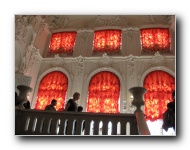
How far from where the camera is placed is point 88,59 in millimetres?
2883

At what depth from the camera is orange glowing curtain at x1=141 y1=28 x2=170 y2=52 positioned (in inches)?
114

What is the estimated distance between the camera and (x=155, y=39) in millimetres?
3023

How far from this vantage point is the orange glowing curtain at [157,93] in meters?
2.66

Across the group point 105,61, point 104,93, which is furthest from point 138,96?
point 105,61

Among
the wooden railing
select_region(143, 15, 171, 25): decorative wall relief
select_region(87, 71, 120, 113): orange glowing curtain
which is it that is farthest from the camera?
select_region(143, 15, 171, 25): decorative wall relief

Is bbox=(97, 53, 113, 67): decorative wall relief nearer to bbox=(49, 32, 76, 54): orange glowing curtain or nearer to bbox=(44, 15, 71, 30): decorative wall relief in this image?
bbox=(49, 32, 76, 54): orange glowing curtain

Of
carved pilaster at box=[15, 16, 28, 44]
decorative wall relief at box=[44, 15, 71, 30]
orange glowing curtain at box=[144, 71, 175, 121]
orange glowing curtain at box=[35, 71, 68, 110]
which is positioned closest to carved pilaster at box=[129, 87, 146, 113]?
orange glowing curtain at box=[144, 71, 175, 121]

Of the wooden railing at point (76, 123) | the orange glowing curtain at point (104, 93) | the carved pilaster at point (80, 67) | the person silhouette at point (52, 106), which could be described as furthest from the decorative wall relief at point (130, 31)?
the person silhouette at point (52, 106)

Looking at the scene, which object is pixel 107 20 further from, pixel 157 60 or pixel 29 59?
pixel 29 59

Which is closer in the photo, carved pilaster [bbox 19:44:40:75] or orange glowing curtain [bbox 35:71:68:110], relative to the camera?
orange glowing curtain [bbox 35:71:68:110]

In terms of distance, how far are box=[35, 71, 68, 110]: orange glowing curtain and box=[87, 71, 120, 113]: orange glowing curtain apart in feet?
0.86

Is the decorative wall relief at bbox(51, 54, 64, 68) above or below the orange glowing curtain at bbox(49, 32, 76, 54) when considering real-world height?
below

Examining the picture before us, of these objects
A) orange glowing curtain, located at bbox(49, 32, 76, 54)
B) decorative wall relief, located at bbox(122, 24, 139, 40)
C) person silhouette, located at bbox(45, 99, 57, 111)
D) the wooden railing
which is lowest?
the wooden railing

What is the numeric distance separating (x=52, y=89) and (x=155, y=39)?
121cm
